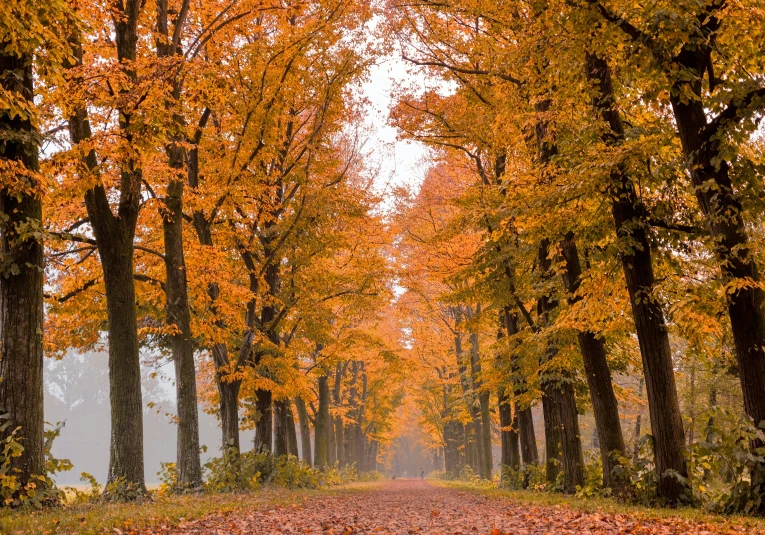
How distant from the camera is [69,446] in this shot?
9331 cm

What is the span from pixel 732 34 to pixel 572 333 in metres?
6.23

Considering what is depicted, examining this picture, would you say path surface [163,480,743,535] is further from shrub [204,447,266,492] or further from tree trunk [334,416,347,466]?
tree trunk [334,416,347,466]

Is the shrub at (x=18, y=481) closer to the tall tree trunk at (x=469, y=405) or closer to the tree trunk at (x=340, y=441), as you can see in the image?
the tall tree trunk at (x=469, y=405)

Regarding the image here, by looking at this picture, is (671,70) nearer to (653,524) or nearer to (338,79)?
(653,524)

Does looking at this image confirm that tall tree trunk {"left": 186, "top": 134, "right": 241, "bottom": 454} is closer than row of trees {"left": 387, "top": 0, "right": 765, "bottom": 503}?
No

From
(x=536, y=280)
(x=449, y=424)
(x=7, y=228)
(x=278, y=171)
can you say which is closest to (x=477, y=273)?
(x=536, y=280)

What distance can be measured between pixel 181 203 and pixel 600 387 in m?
9.88

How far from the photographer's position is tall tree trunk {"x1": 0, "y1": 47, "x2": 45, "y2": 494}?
7746 millimetres

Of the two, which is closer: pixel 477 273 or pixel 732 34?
pixel 732 34

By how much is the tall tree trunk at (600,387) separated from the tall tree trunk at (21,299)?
8.90m

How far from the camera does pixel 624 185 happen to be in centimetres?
866

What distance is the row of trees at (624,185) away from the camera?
24.4 feet

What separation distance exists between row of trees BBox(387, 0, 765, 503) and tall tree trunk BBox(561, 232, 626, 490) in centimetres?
3

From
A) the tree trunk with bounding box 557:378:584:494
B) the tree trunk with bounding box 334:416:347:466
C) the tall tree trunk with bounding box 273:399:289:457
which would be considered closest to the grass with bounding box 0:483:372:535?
the tree trunk with bounding box 557:378:584:494
